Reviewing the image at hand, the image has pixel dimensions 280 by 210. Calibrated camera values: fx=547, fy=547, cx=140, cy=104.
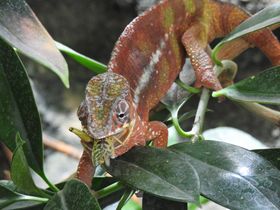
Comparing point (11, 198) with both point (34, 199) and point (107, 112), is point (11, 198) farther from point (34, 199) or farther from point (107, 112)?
point (107, 112)

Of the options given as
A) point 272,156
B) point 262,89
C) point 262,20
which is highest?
point 262,20

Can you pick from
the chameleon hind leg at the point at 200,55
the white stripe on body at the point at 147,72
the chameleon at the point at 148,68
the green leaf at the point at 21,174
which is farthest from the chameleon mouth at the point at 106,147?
the chameleon hind leg at the point at 200,55

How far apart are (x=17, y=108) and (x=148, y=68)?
0.38 metres

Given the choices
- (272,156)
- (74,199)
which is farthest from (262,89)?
(74,199)

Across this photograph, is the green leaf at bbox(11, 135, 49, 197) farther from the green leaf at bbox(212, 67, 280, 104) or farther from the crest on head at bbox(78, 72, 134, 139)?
the green leaf at bbox(212, 67, 280, 104)

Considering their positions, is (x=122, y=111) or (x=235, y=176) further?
(x=122, y=111)

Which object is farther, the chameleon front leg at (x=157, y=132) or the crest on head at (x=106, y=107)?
the chameleon front leg at (x=157, y=132)

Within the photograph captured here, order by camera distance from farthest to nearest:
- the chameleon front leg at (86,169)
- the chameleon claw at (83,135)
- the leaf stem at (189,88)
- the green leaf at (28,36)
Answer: the leaf stem at (189,88) → the chameleon front leg at (86,169) → the chameleon claw at (83,135) → the green leaf at (28,36)

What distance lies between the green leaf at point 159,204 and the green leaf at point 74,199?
0.12m

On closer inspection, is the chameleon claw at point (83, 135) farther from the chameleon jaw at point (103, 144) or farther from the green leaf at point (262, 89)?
the green leaf at point (262, 89)

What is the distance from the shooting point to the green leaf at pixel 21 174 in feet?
2.46

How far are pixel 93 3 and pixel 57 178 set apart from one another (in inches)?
40.4

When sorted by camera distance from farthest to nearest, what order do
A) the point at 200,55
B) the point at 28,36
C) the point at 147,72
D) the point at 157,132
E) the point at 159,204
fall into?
the point at 200,55
the point at 147,72
the point at 157,132
the point at 159,204
the point at 28,36

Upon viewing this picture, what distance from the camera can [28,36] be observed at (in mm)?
672
